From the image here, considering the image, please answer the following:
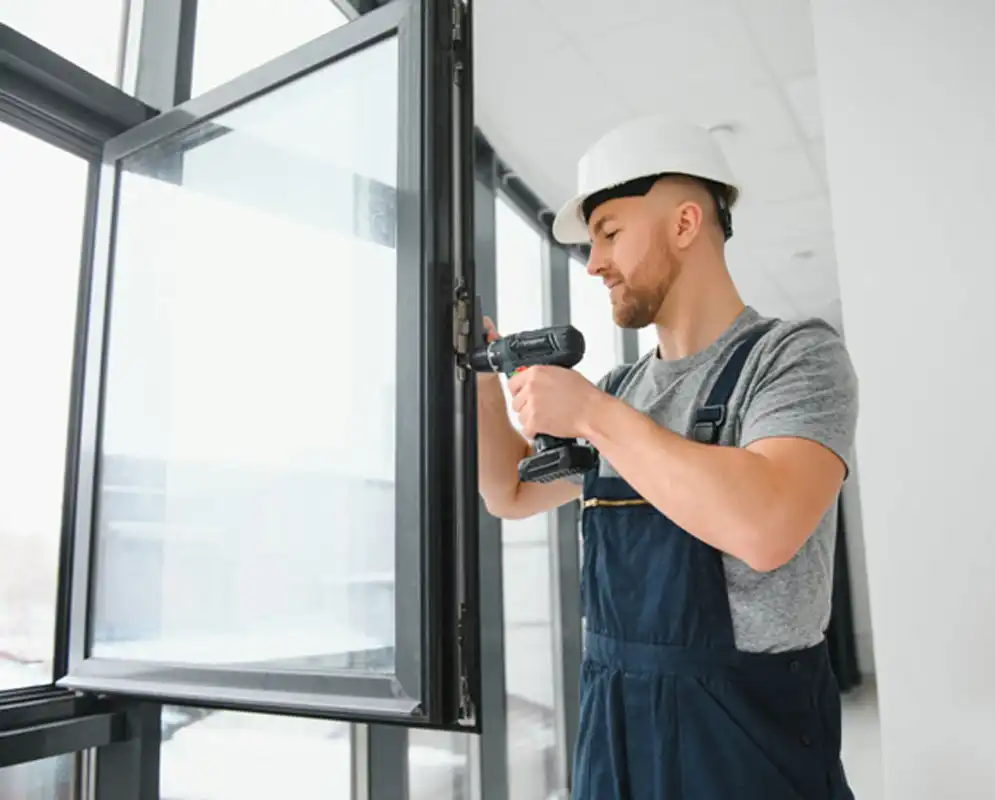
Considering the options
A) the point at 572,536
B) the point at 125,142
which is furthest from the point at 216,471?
the point at 572,536

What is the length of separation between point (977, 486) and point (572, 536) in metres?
1.98

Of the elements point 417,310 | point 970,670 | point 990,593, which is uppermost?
point 417,310

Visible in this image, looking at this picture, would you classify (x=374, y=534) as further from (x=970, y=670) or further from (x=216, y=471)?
(x=970, y=670)

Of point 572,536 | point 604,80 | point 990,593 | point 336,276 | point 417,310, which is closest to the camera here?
point 417,310

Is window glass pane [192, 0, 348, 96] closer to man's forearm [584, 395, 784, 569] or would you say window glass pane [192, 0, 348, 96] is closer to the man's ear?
the man's ear

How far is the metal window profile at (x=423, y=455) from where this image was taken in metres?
1.02

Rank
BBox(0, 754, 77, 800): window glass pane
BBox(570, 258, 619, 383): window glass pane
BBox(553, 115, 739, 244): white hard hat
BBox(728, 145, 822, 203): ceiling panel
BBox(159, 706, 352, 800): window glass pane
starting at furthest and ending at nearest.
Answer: BBox(570, 258, 619, 383): window glass pane
BBox(728, 145, 822, 203): ceiling panel
BBox(159, 706, 352, 800): window glass pane
BBox(0, 754, 77, 800): window glass pane
BBox(553, 115, 739, 244): white hard hat

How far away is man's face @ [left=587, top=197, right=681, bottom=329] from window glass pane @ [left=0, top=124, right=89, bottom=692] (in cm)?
98

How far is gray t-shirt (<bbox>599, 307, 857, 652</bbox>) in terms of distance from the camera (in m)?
1.06

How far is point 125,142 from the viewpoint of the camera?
1513mm

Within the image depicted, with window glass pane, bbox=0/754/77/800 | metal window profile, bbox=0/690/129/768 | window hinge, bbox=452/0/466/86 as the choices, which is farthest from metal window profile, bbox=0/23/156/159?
window glass pane, bbox=0/754/77/800

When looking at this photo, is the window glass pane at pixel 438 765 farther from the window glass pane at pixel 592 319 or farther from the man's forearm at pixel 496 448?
the window glass pane at pixel 592 319

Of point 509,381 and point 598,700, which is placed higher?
point 509,381

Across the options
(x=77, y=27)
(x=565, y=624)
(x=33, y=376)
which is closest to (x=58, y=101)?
(x=77, y=27)
